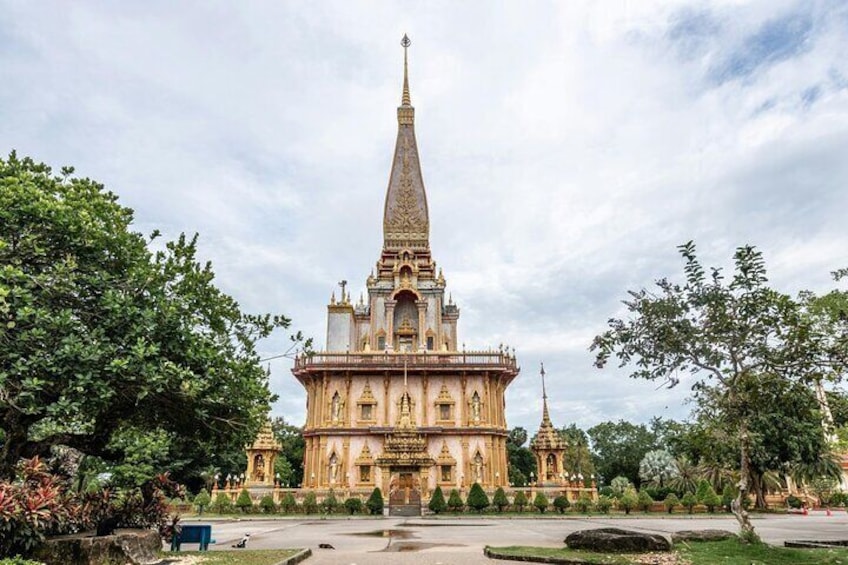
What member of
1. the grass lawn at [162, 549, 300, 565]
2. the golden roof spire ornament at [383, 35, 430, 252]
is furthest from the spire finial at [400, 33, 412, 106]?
the grass lawn at [162, 549, 300, 565]

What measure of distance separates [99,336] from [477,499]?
25192 millimetres

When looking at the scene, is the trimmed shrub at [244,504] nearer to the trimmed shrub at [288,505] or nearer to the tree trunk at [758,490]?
the trimmed shrub at [288,505]

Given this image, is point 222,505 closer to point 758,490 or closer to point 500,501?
point 500,501

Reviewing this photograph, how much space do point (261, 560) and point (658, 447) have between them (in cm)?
6326

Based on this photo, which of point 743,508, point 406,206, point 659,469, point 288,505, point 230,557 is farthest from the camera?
point 659,469

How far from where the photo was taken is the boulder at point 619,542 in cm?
1151

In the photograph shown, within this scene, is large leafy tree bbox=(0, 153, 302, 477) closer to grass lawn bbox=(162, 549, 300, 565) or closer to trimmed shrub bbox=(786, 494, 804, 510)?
grass lawn bbox=(162, 549, 300, 565)

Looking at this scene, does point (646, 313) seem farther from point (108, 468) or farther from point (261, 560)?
point (108, 468)

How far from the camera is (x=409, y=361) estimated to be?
3866 cm

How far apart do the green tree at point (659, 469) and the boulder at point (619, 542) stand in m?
45.1

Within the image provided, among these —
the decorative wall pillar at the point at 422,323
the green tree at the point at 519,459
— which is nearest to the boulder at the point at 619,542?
the decorative wall pillar at the point at 422,323

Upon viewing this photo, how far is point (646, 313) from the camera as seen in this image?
523 inches

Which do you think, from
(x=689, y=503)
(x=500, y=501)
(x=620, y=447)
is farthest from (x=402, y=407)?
(x=620, y=447)

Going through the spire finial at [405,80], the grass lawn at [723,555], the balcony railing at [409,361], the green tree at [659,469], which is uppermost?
the spire finial at [405,80]
